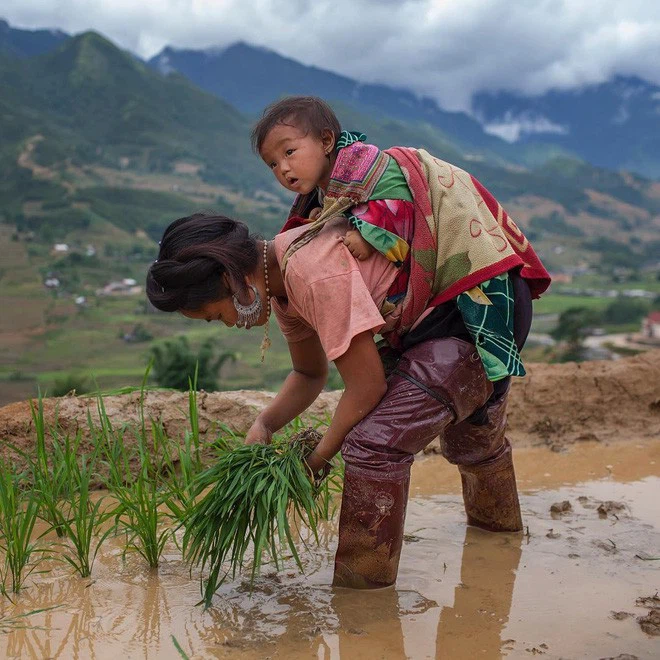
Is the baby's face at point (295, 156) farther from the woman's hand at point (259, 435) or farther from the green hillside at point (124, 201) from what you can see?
the green hillside at point (124, 201)

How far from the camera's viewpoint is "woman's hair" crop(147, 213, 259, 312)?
2.39m

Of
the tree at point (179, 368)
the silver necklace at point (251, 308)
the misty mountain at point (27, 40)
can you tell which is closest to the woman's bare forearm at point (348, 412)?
the silver necklace at point (251, 308)

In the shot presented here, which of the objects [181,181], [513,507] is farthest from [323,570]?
[181,181]

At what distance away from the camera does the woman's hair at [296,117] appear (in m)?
2.46

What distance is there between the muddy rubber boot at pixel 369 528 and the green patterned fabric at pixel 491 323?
448 millimetres

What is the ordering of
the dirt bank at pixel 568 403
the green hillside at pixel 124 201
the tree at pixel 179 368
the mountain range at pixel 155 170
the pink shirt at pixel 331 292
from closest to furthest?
the pink shirt at pixel 331 292, the dirt bank at pixel 568 403, the tree at pixel 179 368, the green hillside at pixel 124 201, the mountain range at pixel 155 170

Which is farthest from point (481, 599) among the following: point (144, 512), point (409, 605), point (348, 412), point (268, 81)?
point (268, 81)

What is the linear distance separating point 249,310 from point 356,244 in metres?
0.38

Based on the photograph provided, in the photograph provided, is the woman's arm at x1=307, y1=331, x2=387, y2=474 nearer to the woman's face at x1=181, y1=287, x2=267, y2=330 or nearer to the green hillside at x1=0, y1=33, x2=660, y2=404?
the woman's face at x1=181, y1=287, x2=267, y2=330

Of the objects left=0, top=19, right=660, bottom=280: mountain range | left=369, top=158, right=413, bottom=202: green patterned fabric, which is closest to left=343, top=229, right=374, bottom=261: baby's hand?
left=369, top=158, right=413, bottom=202: green patterned fabric

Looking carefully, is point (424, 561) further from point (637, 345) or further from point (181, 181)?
point (181, 181)

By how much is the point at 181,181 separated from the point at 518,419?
52698mm

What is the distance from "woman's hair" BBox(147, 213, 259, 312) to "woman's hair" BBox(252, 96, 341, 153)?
30 centimetres

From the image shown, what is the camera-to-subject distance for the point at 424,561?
294 centimetres
